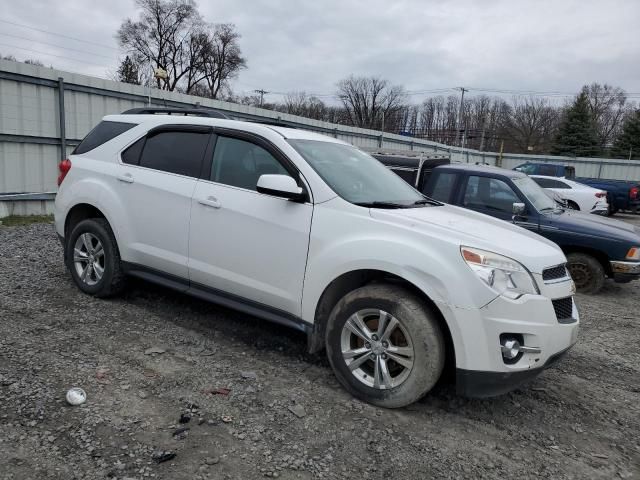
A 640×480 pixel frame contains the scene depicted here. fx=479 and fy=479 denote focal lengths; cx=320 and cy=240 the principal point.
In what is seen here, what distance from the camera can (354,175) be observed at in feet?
13.2

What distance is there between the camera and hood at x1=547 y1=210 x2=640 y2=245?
6.74 metres

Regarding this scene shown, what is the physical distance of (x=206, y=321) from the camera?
463cm

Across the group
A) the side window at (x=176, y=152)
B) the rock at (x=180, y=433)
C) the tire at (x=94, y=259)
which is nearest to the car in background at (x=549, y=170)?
the side window at (x=176, y=152)

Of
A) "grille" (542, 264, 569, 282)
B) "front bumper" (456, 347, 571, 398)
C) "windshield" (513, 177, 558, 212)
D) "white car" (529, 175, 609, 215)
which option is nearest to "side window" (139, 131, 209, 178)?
"front bumper" (456, 347, 571, 398)

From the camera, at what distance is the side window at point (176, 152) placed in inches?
168

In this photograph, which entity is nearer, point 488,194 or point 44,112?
point 488,194

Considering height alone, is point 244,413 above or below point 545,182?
below

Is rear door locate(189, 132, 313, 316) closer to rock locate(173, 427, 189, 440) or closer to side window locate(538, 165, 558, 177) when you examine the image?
rock locate(173, 427, 189, 440)

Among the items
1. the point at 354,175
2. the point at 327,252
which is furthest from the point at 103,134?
the point at 327,252

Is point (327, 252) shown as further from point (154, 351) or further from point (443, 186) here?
point (443, 186)

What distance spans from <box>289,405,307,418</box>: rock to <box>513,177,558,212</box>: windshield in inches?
211

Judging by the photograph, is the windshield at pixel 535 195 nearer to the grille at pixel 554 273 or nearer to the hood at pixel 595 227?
the hood at pixel 595 227

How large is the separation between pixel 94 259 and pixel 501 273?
3.91m

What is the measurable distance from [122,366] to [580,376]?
3.77 metres
